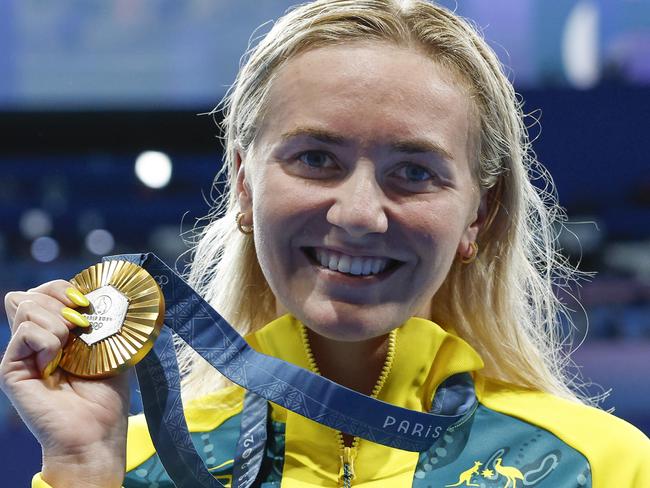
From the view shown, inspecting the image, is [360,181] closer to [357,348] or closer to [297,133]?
[297,133]

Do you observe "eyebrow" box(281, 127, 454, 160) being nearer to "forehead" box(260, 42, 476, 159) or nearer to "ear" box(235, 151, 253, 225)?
"forehead" box(260, 42, 476, 159)

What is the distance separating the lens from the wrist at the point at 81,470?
3.92ft

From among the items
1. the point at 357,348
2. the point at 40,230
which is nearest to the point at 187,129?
the point at 40,230

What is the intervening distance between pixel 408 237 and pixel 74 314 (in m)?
0.41

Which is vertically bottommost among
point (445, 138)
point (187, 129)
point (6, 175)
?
point (445, 138)

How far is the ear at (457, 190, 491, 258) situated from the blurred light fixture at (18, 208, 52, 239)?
3.77 meters

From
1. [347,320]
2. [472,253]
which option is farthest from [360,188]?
[472,253]

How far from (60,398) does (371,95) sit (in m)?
0.52

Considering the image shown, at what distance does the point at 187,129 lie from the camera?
16.1ft

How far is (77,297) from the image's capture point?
1.24 meters

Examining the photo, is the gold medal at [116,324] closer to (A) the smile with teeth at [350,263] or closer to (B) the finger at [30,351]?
(B) the finger at [30,351]

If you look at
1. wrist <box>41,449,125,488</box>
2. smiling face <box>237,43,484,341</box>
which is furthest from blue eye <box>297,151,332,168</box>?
wrist <box>41,449,125,488</box>

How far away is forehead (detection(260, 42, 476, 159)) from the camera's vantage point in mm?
1223

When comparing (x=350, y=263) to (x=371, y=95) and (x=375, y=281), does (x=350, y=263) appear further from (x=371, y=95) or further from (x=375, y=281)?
(x=371, y=95)
